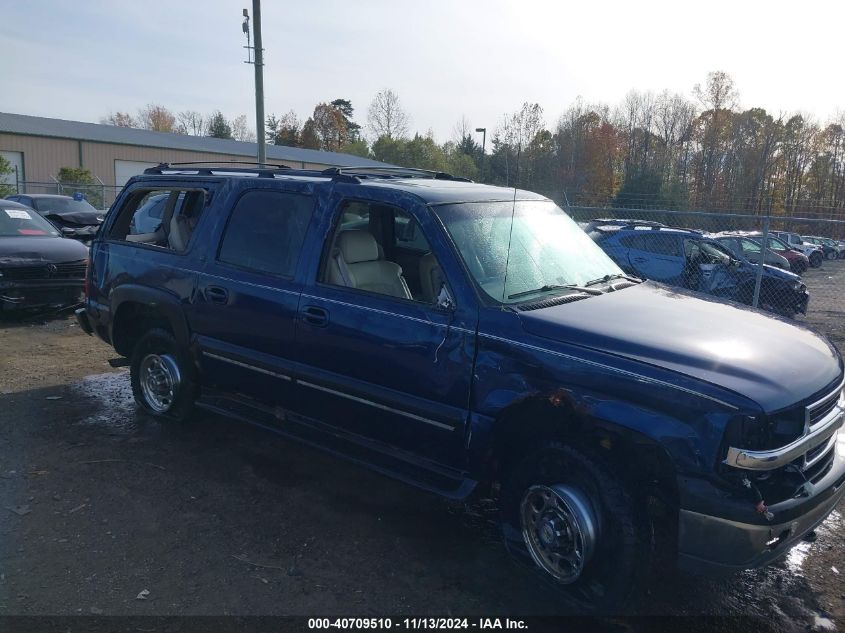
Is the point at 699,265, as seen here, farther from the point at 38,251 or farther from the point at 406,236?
the point at 38,251

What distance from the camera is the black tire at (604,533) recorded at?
Answer: 10.2 ft

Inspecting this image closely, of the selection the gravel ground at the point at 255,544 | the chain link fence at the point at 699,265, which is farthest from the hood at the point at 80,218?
the chain link fence at the point at 699,265

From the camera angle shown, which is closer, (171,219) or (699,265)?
(171,219)

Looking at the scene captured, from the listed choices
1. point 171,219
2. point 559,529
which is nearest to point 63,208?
point 171,219

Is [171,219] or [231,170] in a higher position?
[231,170]

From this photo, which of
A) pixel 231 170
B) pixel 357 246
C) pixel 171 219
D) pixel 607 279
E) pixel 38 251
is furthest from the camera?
pixel 38 251

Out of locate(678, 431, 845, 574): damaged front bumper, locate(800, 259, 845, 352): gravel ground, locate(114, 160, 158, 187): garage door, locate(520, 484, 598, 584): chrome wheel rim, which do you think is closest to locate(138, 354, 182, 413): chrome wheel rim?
locate(520, 484, 598, 584): chrome wheel rim

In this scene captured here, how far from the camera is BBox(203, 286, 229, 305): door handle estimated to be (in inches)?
183

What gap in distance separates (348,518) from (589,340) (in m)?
1.95

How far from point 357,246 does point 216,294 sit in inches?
44.1

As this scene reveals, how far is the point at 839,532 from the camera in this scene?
426cm

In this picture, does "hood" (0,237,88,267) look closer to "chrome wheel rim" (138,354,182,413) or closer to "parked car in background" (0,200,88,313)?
"parked car in background" (0,200,88,313)

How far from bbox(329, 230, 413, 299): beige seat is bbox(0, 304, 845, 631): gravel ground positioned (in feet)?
4.60

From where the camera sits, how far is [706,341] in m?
3.29
